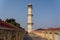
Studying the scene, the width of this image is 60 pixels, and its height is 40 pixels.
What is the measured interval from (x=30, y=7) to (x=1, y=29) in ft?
120

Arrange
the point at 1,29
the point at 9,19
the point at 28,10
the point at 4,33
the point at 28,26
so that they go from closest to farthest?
the point at 1,29
the point at 4,33
the point at 9,19
the point at 28,26
the point at 28,10

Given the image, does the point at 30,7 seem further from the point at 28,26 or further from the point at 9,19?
the point at 9,19

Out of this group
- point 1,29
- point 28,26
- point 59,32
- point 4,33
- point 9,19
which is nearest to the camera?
point 1,29

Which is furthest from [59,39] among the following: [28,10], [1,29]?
[28,10]

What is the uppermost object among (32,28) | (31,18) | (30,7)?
(30,7)

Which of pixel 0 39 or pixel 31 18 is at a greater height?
pixel 31 18

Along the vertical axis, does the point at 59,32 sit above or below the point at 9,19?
below

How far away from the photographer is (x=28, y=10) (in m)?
40.6

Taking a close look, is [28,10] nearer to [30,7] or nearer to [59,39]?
[30,7]

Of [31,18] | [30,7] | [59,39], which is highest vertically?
[30,7]

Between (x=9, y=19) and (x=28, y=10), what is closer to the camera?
(x=9, y=19)

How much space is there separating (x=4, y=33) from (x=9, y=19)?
91.9 feet

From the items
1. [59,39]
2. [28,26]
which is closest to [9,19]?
[28,26]

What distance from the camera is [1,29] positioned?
4.33 meters
